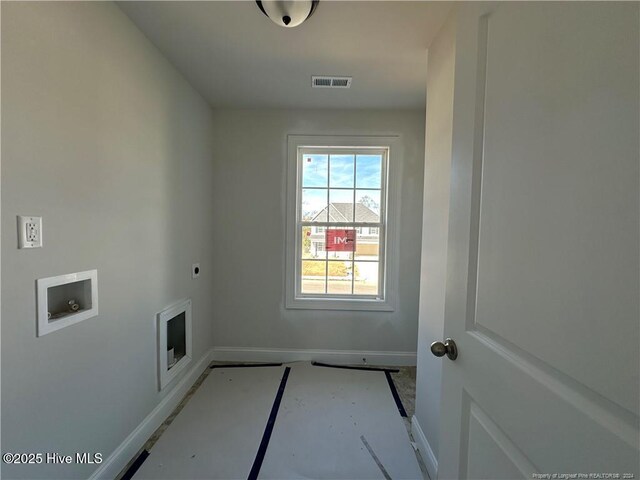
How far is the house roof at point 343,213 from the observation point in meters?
2.67

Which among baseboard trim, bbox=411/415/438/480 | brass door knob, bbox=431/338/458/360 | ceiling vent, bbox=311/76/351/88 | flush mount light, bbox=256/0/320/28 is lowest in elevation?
baseboard trim, bbox=411/415/438/480

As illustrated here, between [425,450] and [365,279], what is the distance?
56.0 inches

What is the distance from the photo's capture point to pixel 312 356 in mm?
2637

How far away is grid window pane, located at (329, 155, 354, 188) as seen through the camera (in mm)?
2656

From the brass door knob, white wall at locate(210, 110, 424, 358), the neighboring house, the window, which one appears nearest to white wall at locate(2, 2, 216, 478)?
white wall at locate(210, 110, 424, 358)

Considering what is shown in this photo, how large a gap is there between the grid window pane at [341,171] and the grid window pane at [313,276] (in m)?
0.80

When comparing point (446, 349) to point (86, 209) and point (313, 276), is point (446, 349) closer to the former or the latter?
point (86, 209)

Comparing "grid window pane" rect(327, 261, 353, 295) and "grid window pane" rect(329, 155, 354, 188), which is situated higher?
"grid window pane" rect(329, 155, 354, 188)

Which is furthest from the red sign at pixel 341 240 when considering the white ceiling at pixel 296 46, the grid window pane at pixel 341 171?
the white ceiling at pixel 296 46

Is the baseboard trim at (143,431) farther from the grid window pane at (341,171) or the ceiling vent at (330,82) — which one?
the ceiling vent at (330,82)

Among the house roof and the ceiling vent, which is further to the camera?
the house roof

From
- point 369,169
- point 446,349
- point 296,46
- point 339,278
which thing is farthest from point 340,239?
point 446,349

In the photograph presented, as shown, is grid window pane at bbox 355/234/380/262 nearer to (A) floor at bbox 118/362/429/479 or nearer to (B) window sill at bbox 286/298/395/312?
(B) window sill at bbox 286/298/395/312

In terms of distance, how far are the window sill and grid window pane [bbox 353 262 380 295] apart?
10cm
